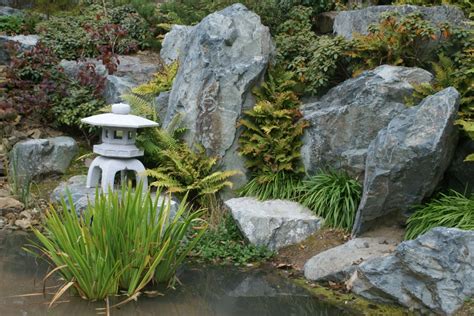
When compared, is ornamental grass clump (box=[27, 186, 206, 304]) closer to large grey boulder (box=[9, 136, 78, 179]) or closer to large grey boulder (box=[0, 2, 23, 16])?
large grey boulder (box=[9, 136, 78, 179])

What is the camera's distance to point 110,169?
8.47 metres

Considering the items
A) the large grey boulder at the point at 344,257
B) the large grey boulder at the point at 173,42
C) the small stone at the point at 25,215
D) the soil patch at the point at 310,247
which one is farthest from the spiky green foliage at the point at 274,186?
the large grey boulder at the point at 173,42

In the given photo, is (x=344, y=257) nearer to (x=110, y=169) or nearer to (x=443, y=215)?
(x=443, y=215)

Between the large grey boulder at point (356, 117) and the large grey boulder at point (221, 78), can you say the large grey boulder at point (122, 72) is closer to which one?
the large grey boulder at point (221, 78)

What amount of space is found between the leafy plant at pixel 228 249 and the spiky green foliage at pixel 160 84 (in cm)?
287

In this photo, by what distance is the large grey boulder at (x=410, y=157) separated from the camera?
683cm

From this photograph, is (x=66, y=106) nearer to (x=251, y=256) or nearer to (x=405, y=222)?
(x=251, y=256)

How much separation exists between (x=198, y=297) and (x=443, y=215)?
8.40ft

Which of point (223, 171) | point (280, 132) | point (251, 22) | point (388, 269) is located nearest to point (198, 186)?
point (223, 171)

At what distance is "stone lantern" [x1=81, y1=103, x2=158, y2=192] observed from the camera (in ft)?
27.6

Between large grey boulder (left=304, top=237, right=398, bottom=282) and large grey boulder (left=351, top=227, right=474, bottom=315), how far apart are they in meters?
0.53

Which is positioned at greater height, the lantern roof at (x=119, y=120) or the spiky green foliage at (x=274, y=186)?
the lantern roof at (x=119, y=120)

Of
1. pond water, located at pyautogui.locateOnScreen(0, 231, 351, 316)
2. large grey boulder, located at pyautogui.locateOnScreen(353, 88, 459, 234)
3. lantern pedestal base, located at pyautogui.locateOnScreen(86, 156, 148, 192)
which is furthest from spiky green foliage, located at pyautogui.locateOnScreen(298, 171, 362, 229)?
lantern pedestal base, located at pyautogui.locateOnScreen(86, 156, 148, 192)

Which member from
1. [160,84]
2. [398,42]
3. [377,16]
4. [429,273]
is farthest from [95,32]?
[429,273]
